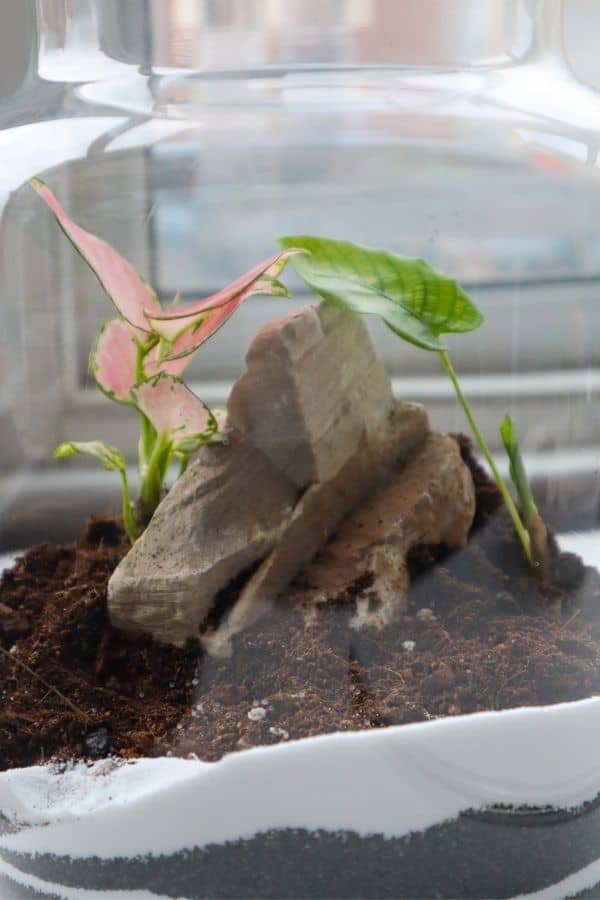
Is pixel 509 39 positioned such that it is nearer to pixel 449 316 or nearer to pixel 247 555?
pixel 449 316

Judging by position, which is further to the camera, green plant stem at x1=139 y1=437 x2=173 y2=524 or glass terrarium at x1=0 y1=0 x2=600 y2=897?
green plant stem at x1=139 y1=437 x2=173 y2=524

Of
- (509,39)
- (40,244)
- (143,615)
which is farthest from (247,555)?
(509,39)

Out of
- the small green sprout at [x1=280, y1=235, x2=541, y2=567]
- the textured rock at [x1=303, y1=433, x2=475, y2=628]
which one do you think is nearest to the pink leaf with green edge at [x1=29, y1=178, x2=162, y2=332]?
the small green sprout at [x1=280, y1=235, x2=541, y2=567]

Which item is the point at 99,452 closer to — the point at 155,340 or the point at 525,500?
the point at 155,340

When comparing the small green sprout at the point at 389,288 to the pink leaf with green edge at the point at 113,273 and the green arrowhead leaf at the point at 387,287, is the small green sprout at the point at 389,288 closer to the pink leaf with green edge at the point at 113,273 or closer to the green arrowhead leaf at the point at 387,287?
the green arrowhead leaf at the point at 387,287

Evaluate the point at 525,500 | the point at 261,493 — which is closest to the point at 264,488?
the point at 261,493

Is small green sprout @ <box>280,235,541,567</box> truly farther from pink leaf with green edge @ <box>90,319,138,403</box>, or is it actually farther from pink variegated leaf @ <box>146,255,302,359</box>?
pink leaf with green edge @ <box>90,319,138,403</box>

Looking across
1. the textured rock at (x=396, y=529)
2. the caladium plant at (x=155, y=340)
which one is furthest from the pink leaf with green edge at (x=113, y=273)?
the textured rock at (x=396, y=529)
